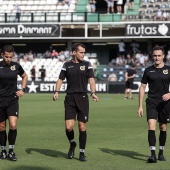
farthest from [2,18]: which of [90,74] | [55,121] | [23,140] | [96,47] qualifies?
[90,74]

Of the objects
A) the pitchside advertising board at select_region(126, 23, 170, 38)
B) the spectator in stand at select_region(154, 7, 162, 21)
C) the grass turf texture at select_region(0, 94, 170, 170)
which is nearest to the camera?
the grass turf texture at select_region(0, 94, 170, 170)

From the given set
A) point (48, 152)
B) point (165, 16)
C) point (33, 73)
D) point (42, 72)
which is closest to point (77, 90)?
point (48, 152)

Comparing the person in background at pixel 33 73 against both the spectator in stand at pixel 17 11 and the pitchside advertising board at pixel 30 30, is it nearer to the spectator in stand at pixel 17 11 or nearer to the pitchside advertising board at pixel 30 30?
the pitchside advertising board at pixel 30 30

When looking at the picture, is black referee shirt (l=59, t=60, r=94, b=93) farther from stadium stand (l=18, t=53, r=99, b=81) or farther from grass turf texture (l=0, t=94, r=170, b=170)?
stadium stand (l=18, t=53, r=99, b=81)

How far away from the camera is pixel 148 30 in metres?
43.5

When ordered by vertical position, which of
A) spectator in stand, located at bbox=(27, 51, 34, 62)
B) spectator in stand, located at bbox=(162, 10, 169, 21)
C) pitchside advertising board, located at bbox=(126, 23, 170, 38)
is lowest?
spectator in stand, located at bbox=(27, 51, 34, 62)

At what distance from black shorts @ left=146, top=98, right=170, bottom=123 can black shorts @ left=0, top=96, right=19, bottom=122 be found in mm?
2529

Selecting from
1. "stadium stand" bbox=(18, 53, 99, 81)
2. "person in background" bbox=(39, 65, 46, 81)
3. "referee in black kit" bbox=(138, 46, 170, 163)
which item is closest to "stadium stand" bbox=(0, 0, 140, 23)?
"stadium stand" bbox=(18, 53, 99, 81)

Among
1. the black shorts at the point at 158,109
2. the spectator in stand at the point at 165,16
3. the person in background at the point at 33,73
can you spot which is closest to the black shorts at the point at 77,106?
the black shorts at the point at 158,109

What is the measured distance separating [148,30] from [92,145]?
31.5m

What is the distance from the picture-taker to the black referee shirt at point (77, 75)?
10812 millimetres

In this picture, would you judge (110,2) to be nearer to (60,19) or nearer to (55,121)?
(60,19)

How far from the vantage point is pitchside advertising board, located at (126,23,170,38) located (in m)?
43.0

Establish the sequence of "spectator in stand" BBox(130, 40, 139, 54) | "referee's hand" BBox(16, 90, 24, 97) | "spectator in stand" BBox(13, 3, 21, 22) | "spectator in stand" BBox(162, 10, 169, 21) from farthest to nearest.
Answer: "spectator in stand" BBox(13, 3, 21, 22) < "spectator in stand" BBox(130, 40, 139, 54) < "spectator in stand" BBox(162, 10, 169, 21) < "referee's hand" BBox(16, 90, 24, 97)
